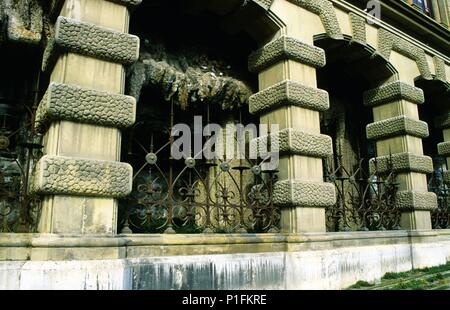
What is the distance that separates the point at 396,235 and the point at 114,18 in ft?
22.3

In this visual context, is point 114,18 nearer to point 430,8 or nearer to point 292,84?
point 292,84

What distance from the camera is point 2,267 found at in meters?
3.85

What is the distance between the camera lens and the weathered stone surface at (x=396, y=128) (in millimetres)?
8492

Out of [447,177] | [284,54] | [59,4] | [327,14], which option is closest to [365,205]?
[447,177]

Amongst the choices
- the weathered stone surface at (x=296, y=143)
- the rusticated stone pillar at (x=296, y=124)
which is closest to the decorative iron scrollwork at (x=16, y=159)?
the weathered stone surface at (x=296, y=143)

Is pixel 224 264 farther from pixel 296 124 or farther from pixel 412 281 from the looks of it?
pixel 412 281

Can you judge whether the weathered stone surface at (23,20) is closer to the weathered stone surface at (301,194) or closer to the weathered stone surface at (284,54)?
the weathered stone surface at (284,54)

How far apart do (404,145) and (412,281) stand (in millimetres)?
3259

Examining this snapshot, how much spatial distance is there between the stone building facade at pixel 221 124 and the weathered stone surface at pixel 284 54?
0.03 meters

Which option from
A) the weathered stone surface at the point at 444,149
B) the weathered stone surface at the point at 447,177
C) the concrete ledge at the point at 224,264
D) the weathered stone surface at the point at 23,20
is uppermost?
Answer: the weathered stone surface at the point at 23,20

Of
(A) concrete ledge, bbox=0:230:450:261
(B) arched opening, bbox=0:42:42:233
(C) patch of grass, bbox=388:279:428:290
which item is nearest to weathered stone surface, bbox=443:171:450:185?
(A) concrete ledge, bbox=0:230:450:261
